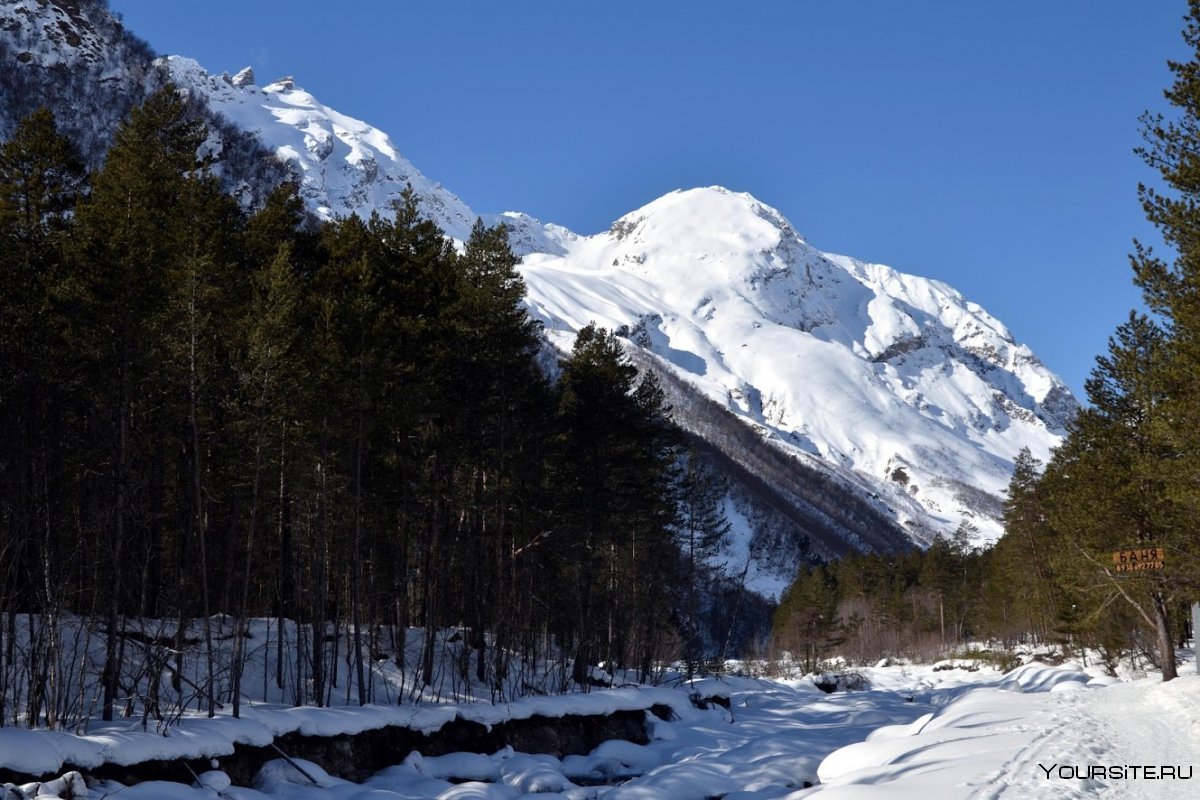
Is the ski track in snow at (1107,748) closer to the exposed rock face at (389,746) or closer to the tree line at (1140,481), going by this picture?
the tree line at (1140,481)

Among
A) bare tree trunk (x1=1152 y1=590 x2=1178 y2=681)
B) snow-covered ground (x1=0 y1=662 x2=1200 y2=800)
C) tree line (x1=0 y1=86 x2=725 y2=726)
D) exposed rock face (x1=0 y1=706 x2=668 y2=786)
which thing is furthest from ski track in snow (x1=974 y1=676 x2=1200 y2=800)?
tree line (x1=0 y1=86 x2=725 y2=726)

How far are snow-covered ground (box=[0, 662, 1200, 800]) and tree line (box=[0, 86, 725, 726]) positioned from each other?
100 inches

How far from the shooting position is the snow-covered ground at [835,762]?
41.1 feet

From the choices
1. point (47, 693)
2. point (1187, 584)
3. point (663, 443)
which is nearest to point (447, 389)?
point (47, 693)

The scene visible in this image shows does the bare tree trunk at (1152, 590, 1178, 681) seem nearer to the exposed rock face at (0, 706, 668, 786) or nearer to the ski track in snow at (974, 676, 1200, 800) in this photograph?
the ski track in snow at (974, 676, 1200, 800)

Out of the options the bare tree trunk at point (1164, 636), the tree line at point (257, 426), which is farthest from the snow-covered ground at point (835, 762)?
the tree line at point (257, 426)

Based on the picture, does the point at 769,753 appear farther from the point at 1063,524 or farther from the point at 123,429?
the point at 123,429

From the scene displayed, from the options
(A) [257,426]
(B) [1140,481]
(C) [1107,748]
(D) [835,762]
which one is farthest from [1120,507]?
(A) [257,426]

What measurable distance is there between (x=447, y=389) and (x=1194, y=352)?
17.6 meters

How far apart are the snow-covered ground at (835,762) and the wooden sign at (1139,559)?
9.12ft

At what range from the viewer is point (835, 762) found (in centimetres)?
2080

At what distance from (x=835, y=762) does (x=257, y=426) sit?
14388 millimetres

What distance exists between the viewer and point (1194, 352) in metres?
16.1

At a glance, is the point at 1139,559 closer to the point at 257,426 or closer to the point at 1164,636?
the point at 1164,636
